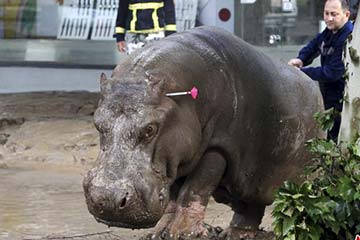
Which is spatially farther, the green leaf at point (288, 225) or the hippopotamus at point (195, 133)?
the hippopotamus at point (195, 133)

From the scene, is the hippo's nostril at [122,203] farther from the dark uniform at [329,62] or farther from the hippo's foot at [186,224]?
the dark uniform at [329,62]

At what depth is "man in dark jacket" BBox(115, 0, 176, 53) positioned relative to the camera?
10.0 meters

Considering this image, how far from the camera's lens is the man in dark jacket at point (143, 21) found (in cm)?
1005

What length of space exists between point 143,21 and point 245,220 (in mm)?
4000

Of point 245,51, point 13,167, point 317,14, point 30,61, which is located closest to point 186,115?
point 245,51

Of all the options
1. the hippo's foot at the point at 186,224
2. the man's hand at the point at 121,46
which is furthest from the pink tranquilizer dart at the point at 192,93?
the man's hand at the point at 121,46

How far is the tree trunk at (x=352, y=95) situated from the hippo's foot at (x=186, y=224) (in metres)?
0.98

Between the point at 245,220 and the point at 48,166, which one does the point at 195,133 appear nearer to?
the point at 245,220

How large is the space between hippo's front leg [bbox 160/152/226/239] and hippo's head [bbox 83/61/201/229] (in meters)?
0.25

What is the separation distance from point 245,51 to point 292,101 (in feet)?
1.56

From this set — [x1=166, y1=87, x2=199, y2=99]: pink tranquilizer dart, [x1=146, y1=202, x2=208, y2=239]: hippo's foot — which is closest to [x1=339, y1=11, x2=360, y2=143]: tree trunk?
[x1=166, y1=87, x2=199, y2=99]: pink tranquilizer dart

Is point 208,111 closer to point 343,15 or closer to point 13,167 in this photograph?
point 343,15

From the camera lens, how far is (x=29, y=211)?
26.3 ft

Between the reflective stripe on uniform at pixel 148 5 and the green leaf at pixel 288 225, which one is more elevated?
the reflective stripe on uniform at pixel 148 5
